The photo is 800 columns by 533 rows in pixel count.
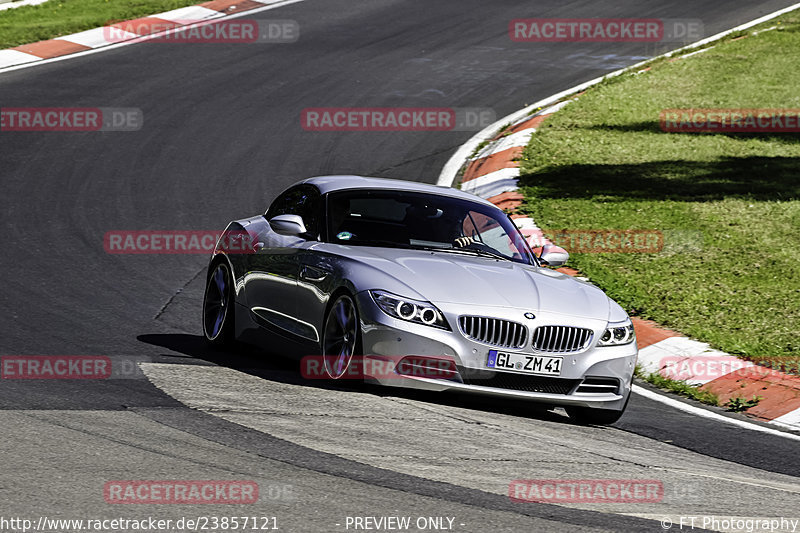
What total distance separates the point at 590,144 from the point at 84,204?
697cm

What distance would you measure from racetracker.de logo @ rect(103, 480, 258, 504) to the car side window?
3609 millimetres

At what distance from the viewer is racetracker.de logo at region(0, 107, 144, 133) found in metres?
17.2

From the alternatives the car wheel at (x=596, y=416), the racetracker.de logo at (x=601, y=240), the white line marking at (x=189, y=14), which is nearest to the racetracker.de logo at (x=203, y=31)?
the white line marking at (x=189, y=14)

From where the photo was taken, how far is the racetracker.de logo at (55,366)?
25.6 feet

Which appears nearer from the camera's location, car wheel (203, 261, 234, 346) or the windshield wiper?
the windshield wiper

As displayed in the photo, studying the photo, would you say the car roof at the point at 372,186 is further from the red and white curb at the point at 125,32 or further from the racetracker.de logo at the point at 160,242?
the red and white curb at the point at 125,32

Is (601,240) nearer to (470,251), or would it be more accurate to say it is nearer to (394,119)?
(470,251)

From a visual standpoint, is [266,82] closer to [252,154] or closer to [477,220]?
[252,154]

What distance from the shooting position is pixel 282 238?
9.12 m

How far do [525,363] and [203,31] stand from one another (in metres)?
16.5

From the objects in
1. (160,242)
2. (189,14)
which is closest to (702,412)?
(160,242)

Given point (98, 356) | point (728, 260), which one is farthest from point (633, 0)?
point (98, 356)

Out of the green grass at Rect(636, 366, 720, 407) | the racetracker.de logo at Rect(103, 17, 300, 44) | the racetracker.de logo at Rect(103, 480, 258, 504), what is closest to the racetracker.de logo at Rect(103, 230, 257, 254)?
the green grass at Rect(636, 366, 720, 407)

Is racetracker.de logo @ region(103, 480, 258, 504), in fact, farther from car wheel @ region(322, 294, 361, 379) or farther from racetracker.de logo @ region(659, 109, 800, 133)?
racetracker.de logo @ region(659, 109, 800, 133)
